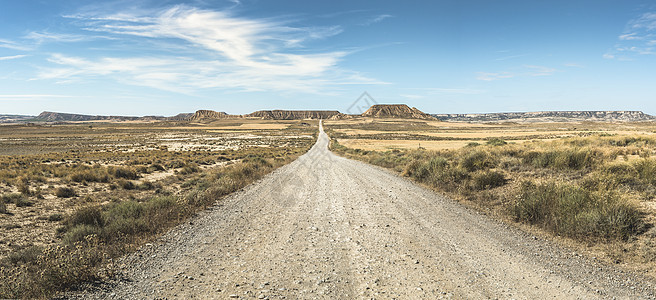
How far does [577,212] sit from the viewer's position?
770 centimetres

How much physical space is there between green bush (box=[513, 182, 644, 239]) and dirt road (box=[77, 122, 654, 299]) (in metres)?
0.84

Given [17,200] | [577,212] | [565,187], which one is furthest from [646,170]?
[17,200]

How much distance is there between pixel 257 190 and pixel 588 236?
38.2 ft

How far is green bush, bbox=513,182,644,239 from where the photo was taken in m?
6.70

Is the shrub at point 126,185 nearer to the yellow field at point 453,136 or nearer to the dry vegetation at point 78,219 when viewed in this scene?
the dry vegetation at point 78,219

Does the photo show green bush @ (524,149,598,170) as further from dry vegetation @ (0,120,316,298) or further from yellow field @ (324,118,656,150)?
yellow field @ (324,118,656,150)

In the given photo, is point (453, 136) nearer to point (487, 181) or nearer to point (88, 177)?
point (487, 181)

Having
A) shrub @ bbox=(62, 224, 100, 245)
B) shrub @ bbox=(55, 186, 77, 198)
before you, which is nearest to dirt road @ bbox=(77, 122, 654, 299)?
shrub @ bbox=(62, 224, 100, 245)

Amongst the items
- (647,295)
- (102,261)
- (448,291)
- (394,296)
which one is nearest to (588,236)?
(647,295)

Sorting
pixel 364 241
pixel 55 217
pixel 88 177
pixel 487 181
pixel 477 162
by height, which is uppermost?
pixel 477 162

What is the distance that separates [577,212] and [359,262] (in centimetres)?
584

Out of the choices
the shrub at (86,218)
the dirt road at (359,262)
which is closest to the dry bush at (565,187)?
the dirt road at (359,262)

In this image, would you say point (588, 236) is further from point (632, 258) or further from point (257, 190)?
point (257, 190)

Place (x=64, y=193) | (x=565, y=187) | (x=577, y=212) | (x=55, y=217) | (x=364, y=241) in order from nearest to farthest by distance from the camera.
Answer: (x=364, y=241) → (x=577, y=212) → (x=565, y=187) → (x=55, y=217) → (x=64, y=193)
